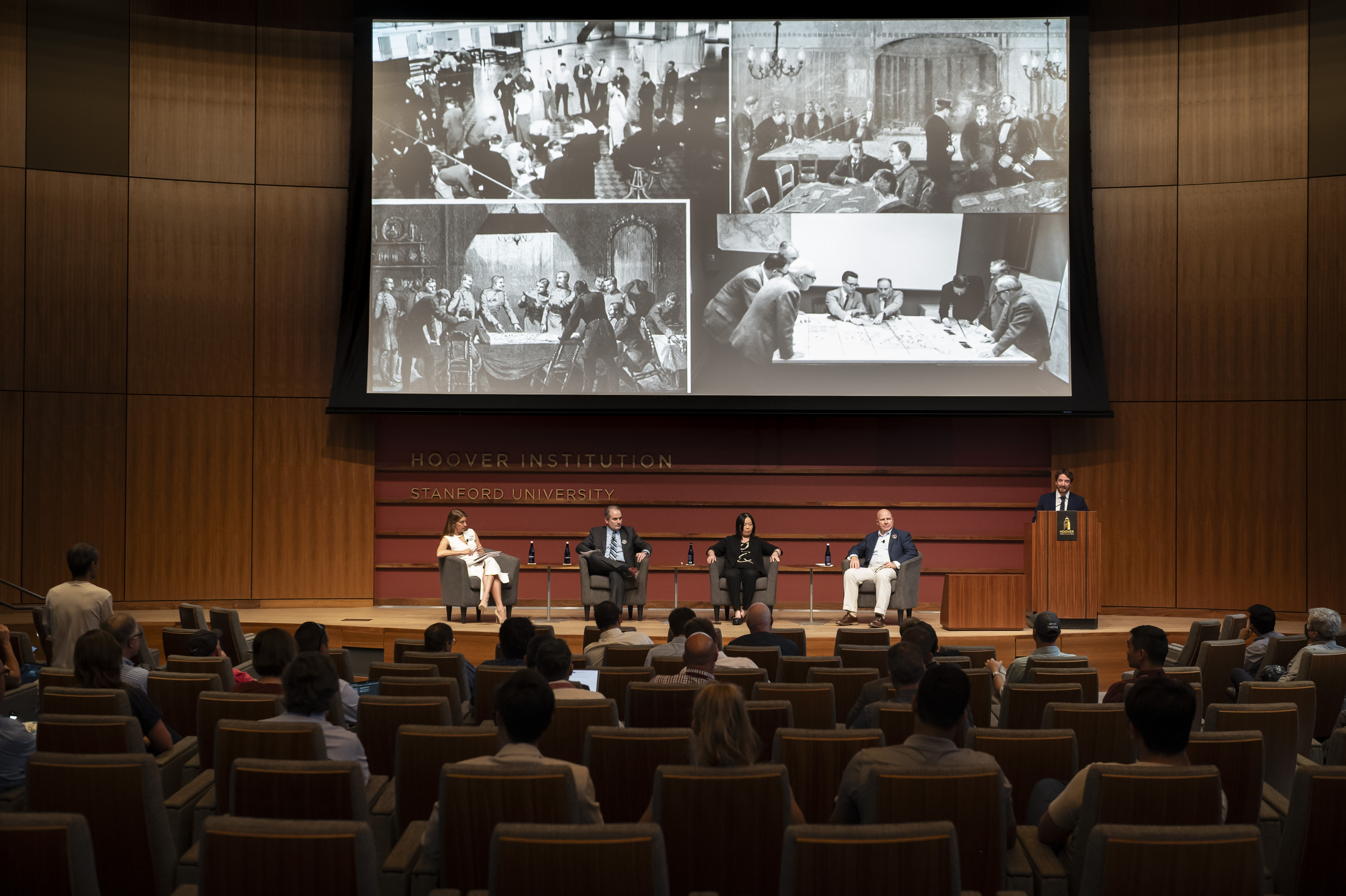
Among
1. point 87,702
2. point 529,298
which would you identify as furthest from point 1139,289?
point 87,702

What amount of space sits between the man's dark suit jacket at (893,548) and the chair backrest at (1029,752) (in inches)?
229

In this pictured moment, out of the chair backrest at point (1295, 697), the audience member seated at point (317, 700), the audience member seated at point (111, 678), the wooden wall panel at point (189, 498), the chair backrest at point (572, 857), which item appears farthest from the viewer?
the wooden wall panel at point (189, 498)

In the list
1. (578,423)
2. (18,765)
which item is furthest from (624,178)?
(18,765)

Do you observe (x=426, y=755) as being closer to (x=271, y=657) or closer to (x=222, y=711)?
(x=222, y=711)

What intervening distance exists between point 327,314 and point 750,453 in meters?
4.05

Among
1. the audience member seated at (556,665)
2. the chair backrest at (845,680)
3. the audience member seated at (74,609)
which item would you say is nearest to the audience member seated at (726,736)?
the audience member seated at (556,665)

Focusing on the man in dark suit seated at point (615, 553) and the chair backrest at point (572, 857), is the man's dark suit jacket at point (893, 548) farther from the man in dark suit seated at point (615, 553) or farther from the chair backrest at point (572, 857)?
the chair backrest at point (572, 857)

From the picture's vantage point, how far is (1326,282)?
30.8ft

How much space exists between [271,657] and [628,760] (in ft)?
5.94

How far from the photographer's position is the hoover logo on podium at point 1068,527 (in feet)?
27.7

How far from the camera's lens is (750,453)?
10234 millimetres

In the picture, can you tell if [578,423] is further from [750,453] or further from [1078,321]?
[1078,321]

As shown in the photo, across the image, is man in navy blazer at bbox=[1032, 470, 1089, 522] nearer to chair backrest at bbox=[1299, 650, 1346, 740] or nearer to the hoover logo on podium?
the hoover logo on podium

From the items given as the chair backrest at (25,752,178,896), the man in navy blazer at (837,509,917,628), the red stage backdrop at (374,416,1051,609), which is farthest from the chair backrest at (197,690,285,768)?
the red stage backdrop at (374,416,1051,609)
